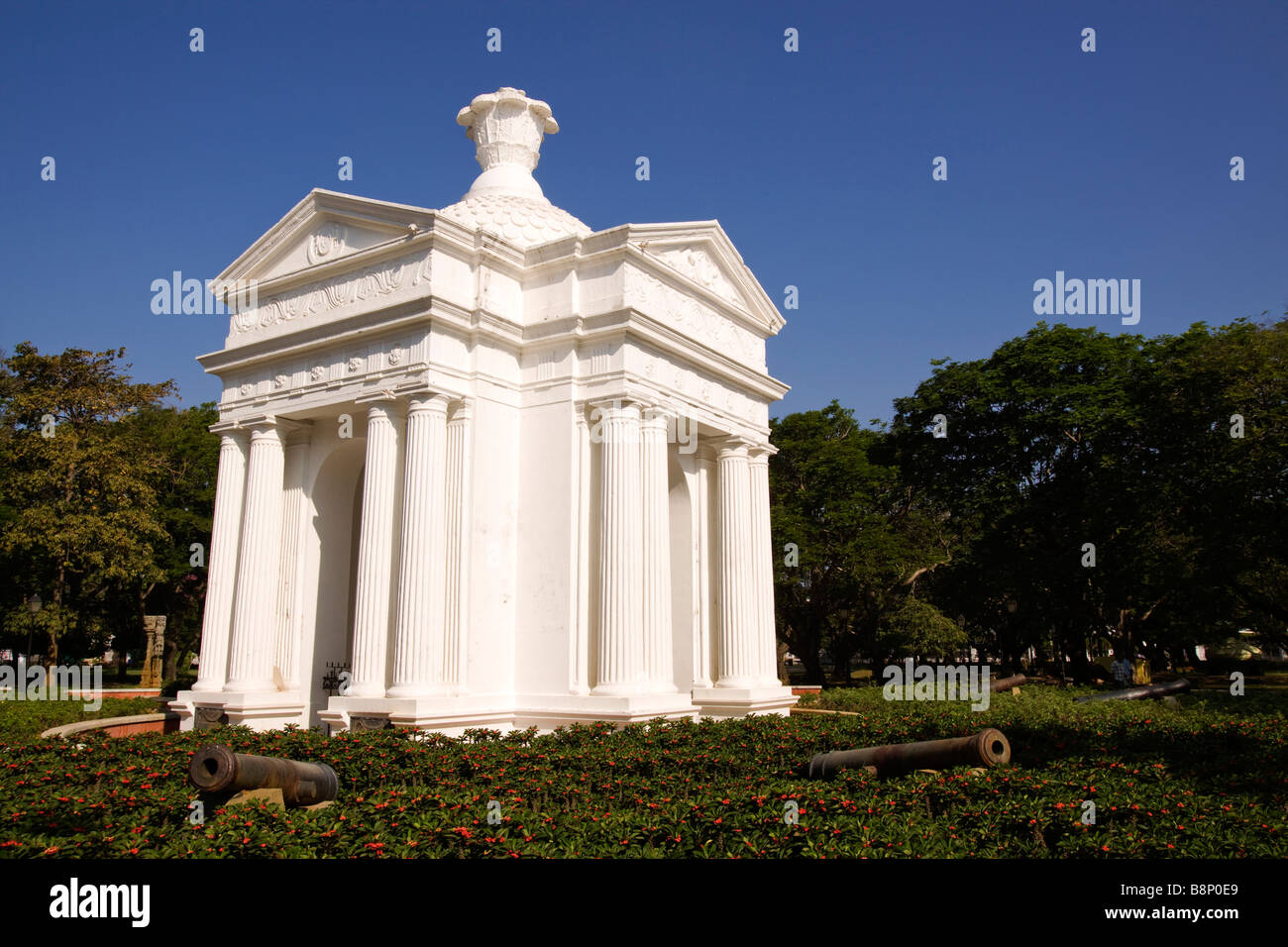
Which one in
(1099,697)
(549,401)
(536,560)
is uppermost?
(549,401)

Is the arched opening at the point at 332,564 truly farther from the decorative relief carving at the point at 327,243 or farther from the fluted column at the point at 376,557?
the decorative relief carving at the point at 327,243

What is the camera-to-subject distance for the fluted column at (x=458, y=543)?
1636 cm

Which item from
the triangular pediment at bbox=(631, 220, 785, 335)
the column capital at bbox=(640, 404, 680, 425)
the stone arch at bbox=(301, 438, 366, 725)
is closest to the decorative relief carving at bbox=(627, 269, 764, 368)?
the triangular pediment at bbox=(631, 220, 785, 335)

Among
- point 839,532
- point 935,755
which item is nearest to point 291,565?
point 935,755

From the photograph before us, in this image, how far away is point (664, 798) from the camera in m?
9.06

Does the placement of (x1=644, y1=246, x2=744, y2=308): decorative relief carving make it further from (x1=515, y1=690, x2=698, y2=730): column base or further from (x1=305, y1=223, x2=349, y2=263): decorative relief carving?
(x1=515, y1=690, x2=698, y2=730): column base

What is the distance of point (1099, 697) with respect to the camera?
2342cm

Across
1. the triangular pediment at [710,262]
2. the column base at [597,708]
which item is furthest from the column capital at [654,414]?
the column base at [597,708]

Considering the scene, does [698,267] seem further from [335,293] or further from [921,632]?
[921,632]

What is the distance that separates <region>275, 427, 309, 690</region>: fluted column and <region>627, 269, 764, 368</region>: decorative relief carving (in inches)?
316

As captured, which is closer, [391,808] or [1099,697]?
[391,808]
